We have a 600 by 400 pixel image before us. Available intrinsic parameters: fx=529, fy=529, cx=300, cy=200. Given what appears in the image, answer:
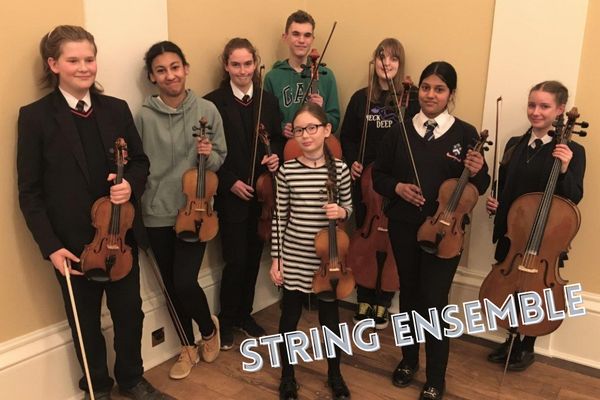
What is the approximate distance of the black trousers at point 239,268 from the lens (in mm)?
2713

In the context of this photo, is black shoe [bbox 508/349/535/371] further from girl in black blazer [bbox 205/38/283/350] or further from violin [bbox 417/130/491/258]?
girl in black blazer [bbox 205/38/283/350]

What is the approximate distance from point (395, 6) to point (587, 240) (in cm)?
158

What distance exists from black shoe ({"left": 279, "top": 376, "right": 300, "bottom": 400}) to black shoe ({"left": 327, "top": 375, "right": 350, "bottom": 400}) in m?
0.16

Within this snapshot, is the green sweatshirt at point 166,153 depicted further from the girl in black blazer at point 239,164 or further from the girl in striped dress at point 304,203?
the girl in striped dress at point 304,203

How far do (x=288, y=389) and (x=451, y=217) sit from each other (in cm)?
101

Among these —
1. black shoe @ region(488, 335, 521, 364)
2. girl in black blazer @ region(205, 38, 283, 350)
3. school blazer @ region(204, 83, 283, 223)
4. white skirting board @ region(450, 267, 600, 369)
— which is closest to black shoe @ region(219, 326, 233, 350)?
girl in black blazer @ region(205, 38, 283, 350)

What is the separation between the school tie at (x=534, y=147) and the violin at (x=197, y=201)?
139 cm

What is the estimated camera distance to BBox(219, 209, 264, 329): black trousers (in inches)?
107

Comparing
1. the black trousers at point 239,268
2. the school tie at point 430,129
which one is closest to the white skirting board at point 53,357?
the black trousers at point 239,268

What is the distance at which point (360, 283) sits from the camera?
2.76 m

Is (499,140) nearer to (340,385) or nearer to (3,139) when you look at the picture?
(340,385)

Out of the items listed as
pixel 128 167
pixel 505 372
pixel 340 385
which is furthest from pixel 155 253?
pixel 505 372

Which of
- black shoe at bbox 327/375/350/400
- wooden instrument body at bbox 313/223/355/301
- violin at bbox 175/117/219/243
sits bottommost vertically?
black shoe at bbox 327/375/350/400

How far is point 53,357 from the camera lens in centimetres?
217
